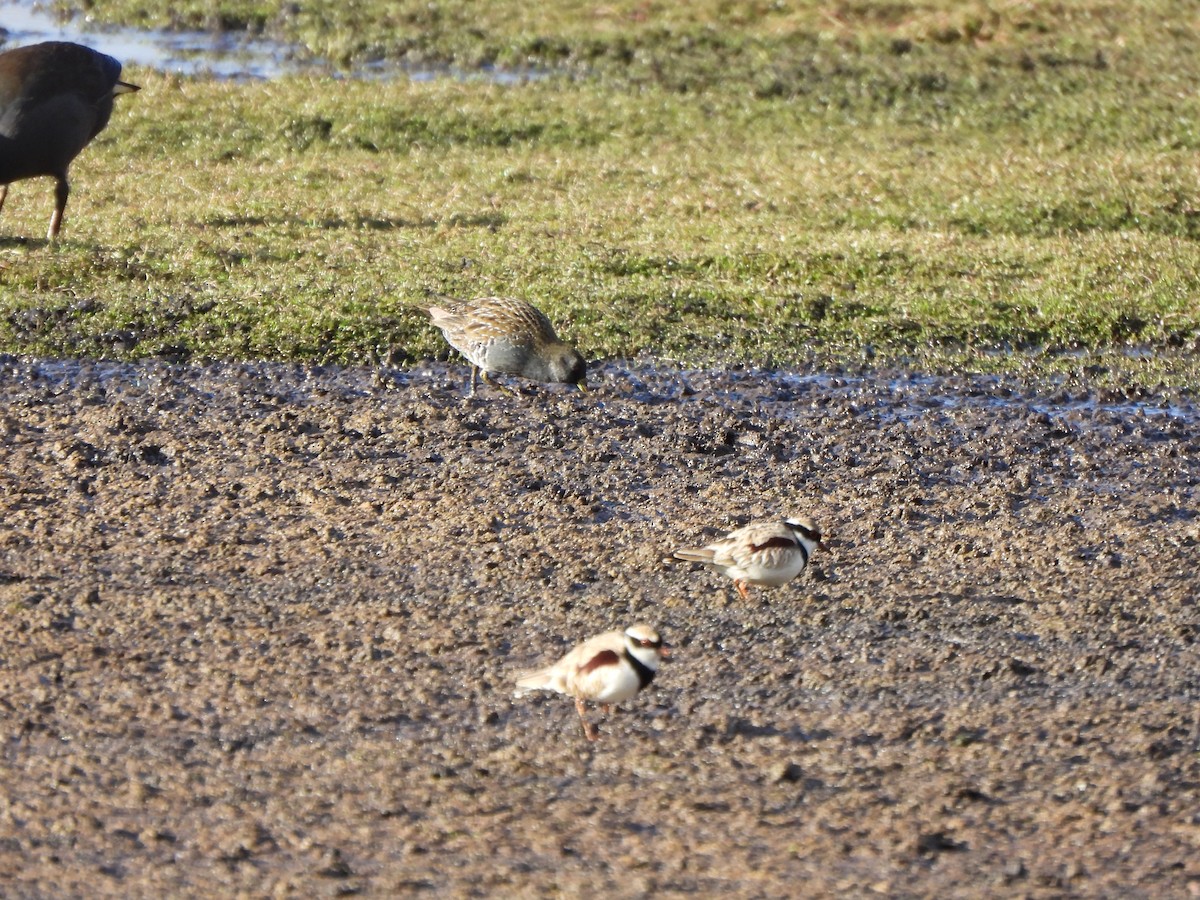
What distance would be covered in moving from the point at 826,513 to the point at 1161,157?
316 inches

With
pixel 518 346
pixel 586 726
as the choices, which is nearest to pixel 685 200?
pixel 518 346

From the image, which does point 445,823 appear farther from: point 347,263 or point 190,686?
point 347,263

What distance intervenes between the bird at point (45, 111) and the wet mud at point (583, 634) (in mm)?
2453

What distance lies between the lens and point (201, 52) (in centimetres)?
1892

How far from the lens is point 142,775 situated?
17.6ft

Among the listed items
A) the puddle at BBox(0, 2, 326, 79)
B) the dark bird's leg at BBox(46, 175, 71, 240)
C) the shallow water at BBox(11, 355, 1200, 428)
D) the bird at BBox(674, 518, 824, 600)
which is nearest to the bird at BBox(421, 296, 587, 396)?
the shallow water at BBox(11, 355, 1200, 428)

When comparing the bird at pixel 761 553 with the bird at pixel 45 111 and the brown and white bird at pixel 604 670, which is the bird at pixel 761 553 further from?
the bird at pixel 45 111

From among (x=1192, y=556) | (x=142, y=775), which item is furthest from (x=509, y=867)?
(x=1192, y=556)

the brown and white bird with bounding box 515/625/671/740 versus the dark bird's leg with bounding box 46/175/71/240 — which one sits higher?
the brown and white bird with bounding box 515/625/671/740

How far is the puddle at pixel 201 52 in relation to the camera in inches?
699

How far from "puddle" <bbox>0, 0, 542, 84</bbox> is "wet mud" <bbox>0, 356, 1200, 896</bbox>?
869 centimetres

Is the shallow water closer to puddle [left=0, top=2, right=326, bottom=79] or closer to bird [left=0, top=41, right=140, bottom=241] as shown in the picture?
bird [left=0, top=41, right=140, bottom=241]

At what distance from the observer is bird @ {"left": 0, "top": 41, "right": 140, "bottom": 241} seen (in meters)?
11.5

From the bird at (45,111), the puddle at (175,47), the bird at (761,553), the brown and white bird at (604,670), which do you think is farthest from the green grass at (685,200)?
the brown and white bird at (604,670)
